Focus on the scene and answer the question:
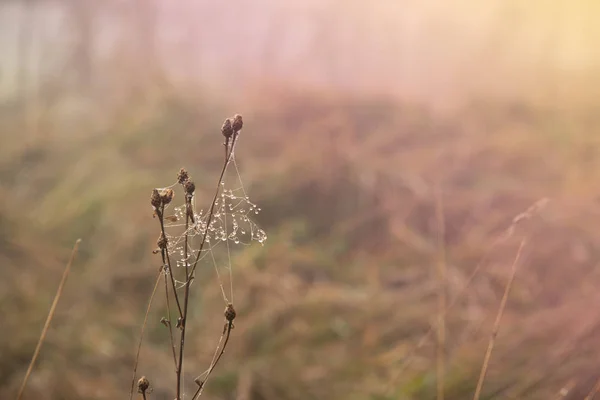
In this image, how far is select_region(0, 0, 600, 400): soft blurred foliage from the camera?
92cm

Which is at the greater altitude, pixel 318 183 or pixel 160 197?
pixel 318 183

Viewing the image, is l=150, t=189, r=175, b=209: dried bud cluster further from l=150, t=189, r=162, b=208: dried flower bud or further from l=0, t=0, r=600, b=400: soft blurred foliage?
l=0, t=0, r=600, b=400: soft blurred foliage

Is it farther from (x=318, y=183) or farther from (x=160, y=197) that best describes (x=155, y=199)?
(x=318, y=183)

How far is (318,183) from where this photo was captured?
1.34 meters

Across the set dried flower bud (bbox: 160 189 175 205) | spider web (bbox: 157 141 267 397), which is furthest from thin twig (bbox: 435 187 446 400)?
dried flower bud (bbox: 160 189 175 205)

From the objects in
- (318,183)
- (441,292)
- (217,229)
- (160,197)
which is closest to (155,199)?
(160,197)

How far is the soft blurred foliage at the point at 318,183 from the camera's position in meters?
0.92

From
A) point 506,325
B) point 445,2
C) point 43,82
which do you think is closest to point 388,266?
point 506,325

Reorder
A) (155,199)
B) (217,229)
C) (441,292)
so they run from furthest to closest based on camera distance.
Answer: (441,292)
(217,229)
(155,199)

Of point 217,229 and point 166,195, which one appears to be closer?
point 166,195

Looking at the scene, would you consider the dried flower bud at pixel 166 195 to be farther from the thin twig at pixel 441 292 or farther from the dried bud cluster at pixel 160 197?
the thin twig at pixel 441 292

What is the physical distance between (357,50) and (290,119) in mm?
433

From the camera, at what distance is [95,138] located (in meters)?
1.57

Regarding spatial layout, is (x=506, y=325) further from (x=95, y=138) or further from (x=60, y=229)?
(x=95, y=138)
